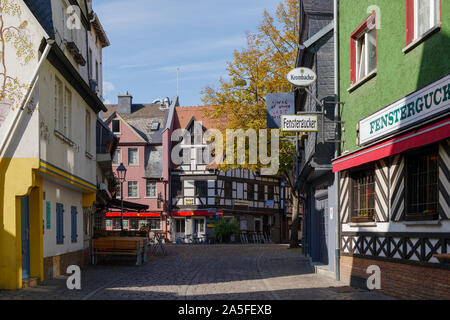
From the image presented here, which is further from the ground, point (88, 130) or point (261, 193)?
point (88, 130)

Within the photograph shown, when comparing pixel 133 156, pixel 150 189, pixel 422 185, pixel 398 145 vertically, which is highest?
pixel 133 156

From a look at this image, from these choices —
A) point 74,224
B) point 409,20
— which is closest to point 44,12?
point 74,224

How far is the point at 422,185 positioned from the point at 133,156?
45.0m

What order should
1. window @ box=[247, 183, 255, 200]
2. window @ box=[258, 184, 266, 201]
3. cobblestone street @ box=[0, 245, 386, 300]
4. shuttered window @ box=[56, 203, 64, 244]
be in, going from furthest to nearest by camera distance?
window @ box=[258, 184, 266, 201], window @ box=[247, 183, 255, 200], shuttered window @ box=[56, 203, 64, 244], cobblestone street @ box=[0, 245, 386, 300]

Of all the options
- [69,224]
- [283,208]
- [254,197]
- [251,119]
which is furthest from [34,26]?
[283,208]

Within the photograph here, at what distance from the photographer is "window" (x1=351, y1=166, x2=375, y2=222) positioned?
13.5m

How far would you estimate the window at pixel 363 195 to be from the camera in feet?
44.4

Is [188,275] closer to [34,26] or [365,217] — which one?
[365,217]

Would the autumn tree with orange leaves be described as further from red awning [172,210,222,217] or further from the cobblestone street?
red awning [172,210,222,217]

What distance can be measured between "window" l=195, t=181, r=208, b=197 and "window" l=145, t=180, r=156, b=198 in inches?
157

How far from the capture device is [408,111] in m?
10.9

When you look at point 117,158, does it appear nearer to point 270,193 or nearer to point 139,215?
point 139,215

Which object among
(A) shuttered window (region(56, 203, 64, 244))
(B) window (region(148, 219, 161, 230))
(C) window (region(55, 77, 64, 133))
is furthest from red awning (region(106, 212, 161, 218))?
(C) window (region(55, 77, 64, 133))

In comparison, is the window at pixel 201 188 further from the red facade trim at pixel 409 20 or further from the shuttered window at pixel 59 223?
the red facade trim at pixel 409 20
